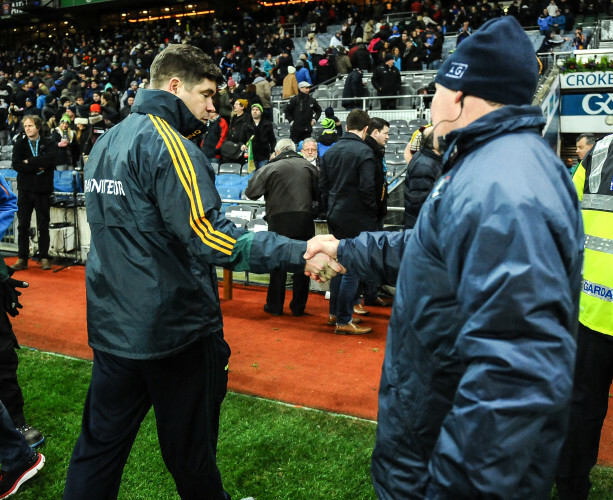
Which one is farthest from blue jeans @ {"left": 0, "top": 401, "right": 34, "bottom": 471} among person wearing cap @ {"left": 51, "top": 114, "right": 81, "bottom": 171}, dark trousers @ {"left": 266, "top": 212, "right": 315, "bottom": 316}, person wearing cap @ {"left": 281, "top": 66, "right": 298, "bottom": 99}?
person wearing cap @ {"left": 281, "top": 66, "right": 298, "bottom": 99}

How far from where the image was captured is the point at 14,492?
3137 mm

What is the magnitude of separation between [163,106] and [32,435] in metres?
2.30

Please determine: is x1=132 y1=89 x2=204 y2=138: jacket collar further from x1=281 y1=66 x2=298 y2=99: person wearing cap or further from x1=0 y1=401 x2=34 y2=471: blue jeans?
x1=281 y1=66 x2=298 y2=99: person wearing cap

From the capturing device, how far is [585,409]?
2686 mm

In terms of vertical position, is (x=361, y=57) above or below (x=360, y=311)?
above

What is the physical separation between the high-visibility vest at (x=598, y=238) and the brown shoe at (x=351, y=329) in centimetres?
348

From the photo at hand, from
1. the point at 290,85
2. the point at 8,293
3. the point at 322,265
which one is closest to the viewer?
the point at 322,265

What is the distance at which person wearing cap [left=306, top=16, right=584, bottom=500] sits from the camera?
1222 mm

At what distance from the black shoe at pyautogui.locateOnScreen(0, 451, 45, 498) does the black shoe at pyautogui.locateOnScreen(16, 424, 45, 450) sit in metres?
0.43

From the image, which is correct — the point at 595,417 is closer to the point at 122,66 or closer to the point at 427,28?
the point at 427,28

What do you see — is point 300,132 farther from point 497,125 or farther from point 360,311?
point 497,125

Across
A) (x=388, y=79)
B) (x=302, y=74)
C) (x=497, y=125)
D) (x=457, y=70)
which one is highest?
(x=302, y=74)

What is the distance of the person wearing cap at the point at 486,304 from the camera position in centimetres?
122

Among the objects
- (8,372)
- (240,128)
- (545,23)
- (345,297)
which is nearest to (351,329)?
(345,297)
